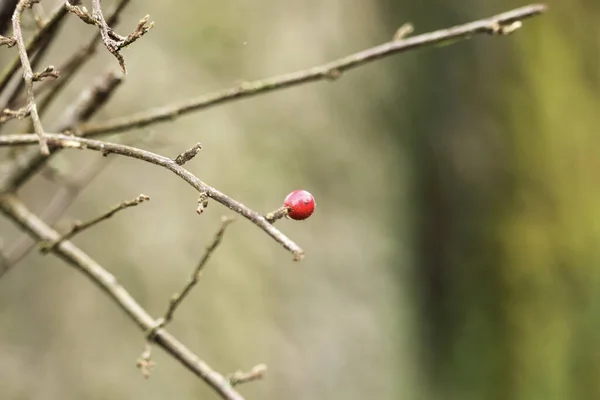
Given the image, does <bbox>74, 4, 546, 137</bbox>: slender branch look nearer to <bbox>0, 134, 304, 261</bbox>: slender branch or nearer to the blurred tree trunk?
<bbox>0, 134, 304, 261</bbox>: slender branch

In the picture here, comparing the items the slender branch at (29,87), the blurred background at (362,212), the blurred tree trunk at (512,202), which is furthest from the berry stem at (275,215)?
the blurred tree trunk at (512,202)

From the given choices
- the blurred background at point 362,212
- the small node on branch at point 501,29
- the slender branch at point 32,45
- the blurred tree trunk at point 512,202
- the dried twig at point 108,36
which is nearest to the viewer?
the dried twig at point 108,36

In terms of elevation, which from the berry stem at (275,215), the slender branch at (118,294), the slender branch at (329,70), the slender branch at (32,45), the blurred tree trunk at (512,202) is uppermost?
the blurred tree trunk at (512,202)

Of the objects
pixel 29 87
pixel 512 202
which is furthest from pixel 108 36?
pixel 512 202

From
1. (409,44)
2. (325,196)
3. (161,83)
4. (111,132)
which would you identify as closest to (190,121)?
(161,83)

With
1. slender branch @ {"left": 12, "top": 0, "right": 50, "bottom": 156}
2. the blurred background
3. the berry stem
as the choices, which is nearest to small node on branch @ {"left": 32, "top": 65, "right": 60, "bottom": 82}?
slender branch @ {"left": 12, "top": 0, "right": 50, "bottom": 156}

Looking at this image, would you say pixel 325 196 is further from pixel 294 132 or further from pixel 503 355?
pixel 503 355

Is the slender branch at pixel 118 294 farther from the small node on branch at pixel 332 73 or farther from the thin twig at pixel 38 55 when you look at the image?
the small node on branch at pixel 332 73

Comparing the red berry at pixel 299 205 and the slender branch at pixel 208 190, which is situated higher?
the red berry at pixel 299 205
